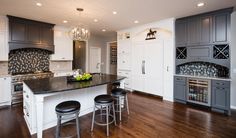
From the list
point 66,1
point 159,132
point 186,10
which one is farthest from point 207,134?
point 66,1

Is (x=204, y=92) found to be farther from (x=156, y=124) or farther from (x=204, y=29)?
(x=156, y=124)

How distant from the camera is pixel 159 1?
3.27 metres

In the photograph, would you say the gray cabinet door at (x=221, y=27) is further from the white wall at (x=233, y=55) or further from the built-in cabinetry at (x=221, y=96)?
the built-in cabinetry at (x=221, y=96)

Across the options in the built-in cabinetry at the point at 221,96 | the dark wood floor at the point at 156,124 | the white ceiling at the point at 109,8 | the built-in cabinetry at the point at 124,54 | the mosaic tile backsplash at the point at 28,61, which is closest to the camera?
the dark wood floor at the point at 156,124

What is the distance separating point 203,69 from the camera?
4406 mm

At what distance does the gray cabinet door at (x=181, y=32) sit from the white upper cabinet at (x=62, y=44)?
14.3 ft

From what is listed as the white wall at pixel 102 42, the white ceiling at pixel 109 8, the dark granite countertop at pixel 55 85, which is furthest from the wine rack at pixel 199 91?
the white wall at pixel 102 42

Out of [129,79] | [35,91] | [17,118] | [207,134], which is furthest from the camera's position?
[129,79]

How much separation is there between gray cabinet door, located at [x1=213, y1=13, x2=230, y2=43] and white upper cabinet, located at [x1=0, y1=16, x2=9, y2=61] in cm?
642

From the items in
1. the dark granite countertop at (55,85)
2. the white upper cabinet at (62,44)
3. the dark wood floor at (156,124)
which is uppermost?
the white upper cabinet at (62,44)

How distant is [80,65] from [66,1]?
4788 millimetres

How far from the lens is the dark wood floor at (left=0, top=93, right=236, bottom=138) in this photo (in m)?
2.62

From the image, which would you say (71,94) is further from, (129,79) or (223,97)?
(223,97)

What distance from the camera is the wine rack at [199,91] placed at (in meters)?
3.95
